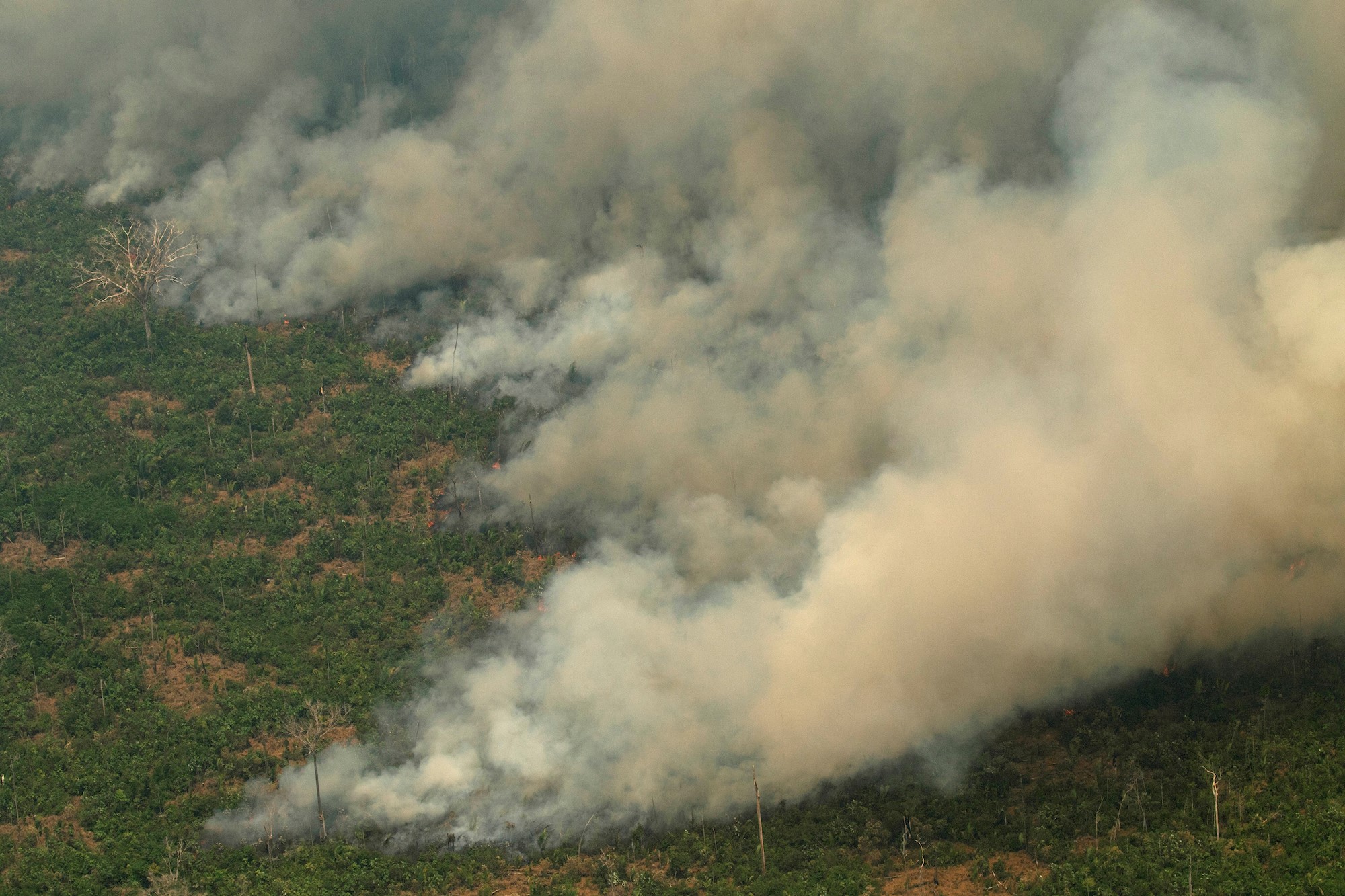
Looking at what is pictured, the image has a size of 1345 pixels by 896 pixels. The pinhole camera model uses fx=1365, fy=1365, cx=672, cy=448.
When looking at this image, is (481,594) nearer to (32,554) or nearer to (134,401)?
(32,554)

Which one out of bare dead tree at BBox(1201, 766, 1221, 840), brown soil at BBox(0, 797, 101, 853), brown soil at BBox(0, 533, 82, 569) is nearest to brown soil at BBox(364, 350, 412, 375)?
brown soil at BBox(0, 533, 82, 569)

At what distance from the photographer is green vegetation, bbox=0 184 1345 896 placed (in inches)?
2096

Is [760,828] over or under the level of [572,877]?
over

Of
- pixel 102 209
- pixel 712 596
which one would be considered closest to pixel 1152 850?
pixel 712 596

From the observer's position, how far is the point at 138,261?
Result: 328ft

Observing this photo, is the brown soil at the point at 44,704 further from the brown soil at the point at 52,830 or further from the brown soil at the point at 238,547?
the brown soil at the point at 238,547

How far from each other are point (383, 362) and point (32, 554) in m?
27.6

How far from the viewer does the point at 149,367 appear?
90875 millimetres

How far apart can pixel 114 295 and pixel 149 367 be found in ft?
27.0

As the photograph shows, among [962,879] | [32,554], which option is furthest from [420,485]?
[962,879]

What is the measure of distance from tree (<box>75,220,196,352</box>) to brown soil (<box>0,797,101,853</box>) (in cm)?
4147

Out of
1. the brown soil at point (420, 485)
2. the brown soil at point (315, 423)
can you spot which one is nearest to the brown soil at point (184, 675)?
→ the brown soil at point (420, 485)

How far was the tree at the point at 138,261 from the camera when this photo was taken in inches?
3698

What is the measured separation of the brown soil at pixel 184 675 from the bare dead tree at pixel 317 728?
4.92m
